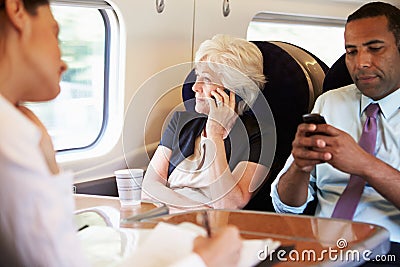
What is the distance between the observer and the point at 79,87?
2.70 meters

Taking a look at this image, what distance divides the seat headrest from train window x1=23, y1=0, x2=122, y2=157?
894 millimetres

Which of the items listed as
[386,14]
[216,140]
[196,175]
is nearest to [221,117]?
[216,140]

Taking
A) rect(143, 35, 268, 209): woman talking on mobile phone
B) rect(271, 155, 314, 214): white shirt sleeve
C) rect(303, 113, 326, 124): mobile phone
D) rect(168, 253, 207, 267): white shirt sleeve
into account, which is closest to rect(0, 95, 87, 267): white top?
rect(168, 253, 207, 267): white shirt sleeve

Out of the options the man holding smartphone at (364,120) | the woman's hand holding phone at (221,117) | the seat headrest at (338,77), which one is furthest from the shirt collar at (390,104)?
the woman's hand holding phone at (221,117)

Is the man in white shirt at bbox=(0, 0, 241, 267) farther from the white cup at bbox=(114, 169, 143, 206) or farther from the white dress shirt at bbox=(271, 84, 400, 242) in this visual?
the white dress shirt at bbox=(271, 84, 400, 242)

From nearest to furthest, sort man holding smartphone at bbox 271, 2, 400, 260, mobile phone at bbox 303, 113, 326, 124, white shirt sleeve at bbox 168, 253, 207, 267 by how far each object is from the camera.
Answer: white shirt sleeve at bbox 168, 253, 207, 267
mobile phone at bbox 303, 113, 326, 124
man holding smartphone at bbox 271, 2, 400, 260

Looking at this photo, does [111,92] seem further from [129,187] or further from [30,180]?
[30,180]

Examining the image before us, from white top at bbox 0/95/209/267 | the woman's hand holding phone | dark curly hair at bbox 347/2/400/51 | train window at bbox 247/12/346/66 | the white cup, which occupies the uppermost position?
dark curly hair at bbox 347/2/400/51

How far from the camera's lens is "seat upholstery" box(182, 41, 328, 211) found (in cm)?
241

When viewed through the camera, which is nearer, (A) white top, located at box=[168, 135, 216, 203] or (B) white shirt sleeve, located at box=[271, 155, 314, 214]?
(B) white shirt sleeve, located at box=[271, 155, 314, 214]

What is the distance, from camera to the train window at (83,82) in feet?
8.49

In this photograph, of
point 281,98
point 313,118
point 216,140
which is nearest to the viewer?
point 313,118

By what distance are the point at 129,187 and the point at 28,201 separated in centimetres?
104

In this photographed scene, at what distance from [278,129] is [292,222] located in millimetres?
974
